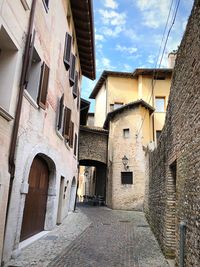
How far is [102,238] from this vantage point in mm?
7852

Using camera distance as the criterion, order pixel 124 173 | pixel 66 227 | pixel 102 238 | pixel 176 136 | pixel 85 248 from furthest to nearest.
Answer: pixel 124 173 → pixel 66 227 → pixel 102 238 → pixel 85 248 → pixel 176 136

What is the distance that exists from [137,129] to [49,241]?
12.7 metres

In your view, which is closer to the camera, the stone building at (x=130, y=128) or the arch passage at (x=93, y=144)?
the stone building at (x=130, y=128)

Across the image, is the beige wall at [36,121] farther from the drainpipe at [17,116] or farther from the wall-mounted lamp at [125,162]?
the wall-mounted lamp at [125,162]

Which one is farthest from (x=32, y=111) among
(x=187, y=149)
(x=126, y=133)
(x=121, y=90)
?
(x=121, y=90)

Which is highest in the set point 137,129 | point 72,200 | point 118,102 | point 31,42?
point 118,102

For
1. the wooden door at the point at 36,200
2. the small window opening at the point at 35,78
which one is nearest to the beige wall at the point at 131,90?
the wooden door at the point at 36,200

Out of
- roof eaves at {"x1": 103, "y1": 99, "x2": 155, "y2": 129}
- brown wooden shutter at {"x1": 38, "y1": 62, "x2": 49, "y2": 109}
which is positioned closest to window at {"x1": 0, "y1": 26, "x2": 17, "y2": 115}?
brown wooden shutter at {"x1": 38, "y1": 62, "x2": 49, "y2": 109}

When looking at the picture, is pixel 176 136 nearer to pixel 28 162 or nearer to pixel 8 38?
pixel 28 162

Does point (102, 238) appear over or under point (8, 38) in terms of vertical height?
under

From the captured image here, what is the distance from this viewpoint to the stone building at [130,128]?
17656 millimetres

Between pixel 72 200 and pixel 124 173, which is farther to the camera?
pixel 124 173

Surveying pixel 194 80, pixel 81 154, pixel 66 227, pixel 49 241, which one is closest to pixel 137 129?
pixel 81 154

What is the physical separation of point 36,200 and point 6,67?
404 cm
